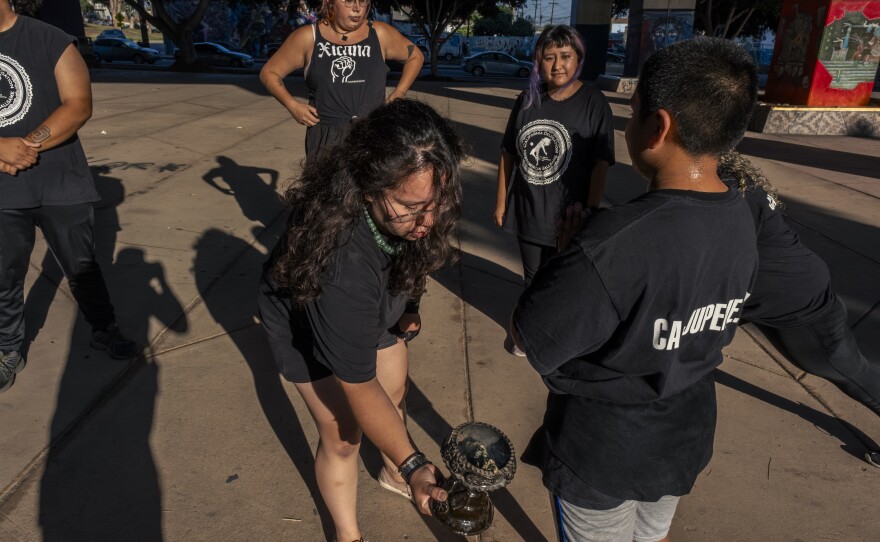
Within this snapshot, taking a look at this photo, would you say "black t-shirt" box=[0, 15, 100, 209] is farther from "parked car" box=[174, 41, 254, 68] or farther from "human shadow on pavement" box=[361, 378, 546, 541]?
"parked car" box=[174, 41, 254, 68]

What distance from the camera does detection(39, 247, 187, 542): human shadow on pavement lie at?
230 cm

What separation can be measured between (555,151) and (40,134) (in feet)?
7.85

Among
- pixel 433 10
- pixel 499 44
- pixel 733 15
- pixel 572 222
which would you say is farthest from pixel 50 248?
pixel 499 44

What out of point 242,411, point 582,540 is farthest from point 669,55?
point 242,411

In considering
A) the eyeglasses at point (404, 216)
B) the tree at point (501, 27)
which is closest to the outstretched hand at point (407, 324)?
the eyeglasses at point (404, 216)

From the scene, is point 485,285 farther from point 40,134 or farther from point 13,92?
point 13,92

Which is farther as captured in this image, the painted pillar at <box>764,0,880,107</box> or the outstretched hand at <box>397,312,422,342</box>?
the painted pillar at <box>764,0,880,107</box>

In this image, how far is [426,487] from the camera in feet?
4.71

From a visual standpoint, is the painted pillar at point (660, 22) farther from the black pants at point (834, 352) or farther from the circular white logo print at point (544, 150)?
the black pants at point (834, 352)

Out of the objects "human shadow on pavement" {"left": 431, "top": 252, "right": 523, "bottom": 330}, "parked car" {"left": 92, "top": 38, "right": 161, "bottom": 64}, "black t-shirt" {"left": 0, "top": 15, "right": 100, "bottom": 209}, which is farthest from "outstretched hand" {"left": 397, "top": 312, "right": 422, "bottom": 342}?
"parked car" {"left": 92, "top": 38, "right": 161, "bottom": 64}

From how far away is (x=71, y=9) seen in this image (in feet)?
72.3

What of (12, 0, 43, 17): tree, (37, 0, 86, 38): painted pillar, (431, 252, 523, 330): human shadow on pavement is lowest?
(431, 252, 523, 330): human shadow on pavement

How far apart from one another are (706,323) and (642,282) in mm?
223

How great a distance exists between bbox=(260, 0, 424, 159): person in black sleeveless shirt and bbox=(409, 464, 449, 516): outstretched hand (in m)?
2.68
